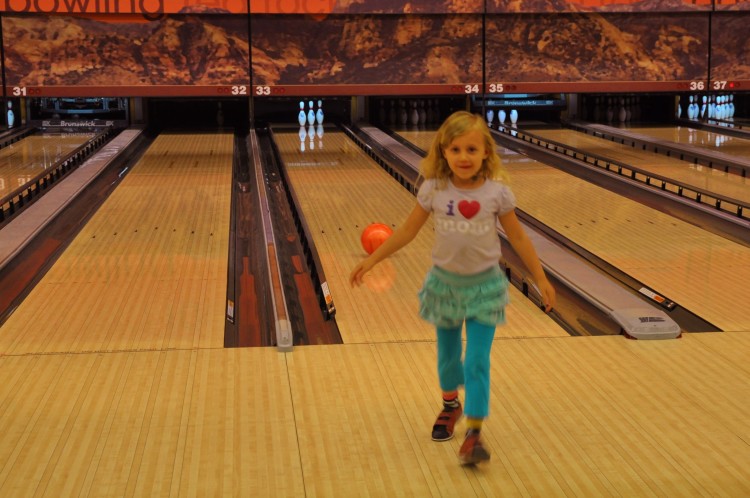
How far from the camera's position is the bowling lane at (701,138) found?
962cm

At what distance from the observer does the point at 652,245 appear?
5.84m

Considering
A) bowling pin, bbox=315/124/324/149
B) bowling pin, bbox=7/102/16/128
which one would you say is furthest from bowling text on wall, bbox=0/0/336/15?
bowling pin, bbox=7/102/16/128

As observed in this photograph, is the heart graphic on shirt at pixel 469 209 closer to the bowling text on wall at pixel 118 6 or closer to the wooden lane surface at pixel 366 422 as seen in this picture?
the wooden lane surface at pixel 366 422

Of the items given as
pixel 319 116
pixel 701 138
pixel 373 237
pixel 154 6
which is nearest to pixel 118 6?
pixel 154 6

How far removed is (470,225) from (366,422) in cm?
75

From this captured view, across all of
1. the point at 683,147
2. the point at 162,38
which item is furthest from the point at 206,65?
the point at 683,147

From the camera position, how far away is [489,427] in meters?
3.07

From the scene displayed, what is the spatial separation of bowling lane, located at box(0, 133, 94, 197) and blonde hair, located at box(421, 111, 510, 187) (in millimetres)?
5144

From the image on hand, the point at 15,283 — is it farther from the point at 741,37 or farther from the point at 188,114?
the point at 188,114

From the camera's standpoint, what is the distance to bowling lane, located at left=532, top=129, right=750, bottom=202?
25.3 feet

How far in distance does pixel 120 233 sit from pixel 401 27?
3.42m

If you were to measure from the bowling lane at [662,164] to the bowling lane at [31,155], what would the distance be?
4.70m

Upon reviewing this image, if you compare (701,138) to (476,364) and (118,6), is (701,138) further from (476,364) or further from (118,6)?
(476,364)

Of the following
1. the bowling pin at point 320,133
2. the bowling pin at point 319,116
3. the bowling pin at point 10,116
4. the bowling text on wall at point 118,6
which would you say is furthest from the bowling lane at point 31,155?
A: the bowling pin at point 319,116
